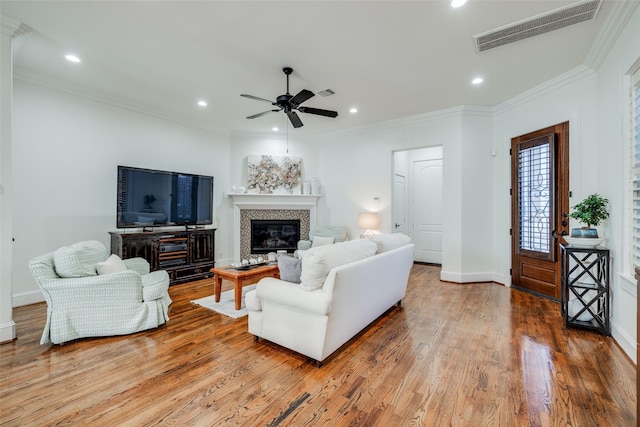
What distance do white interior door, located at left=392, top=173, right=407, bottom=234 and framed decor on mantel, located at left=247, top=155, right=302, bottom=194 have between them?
86.6 inches

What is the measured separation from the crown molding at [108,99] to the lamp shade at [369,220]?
3511 mm

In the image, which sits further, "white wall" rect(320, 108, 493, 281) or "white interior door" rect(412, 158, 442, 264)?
"white interior door" rect(412, 158, 442, 264)

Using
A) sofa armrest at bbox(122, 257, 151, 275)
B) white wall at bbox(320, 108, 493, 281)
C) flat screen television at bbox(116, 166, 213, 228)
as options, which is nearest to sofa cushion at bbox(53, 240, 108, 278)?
sofa armrest at bbox(122, 257, 151, 275)

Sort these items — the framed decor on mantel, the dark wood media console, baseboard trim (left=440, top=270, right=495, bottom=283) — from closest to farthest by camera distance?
the dark wood media console, baseboard trim (left=440, top=270, right=495, bottom=283), the framed decor on mantel

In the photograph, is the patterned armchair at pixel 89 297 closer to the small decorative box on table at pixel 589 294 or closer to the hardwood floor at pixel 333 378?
the hardwood floor at pixel 333 378

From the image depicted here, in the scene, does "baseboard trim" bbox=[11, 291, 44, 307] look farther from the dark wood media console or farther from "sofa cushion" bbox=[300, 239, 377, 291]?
"sofa cushion" bbox=[300, 239, 377, 291]

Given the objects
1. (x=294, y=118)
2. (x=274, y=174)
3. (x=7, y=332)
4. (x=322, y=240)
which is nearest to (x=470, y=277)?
(x=322, y=240)

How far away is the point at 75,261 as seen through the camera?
258cm

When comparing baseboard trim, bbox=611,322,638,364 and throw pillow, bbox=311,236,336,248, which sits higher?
throw pillow, bbox=311,236,336,248

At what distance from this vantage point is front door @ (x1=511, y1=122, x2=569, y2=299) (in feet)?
12.0

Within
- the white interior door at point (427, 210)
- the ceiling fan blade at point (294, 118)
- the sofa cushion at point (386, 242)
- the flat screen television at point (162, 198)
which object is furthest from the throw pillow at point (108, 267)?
the white interior door at point (427, 210)

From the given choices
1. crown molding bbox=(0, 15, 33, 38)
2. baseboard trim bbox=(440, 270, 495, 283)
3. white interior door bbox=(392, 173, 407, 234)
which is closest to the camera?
crown molding bbox=(0, 15, 33, 38)

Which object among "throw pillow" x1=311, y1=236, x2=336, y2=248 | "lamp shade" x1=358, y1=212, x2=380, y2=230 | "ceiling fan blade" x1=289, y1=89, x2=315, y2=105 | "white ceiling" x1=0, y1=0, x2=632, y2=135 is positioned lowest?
"throw pillow" x1=311, y1=236, x2=336, y2=248

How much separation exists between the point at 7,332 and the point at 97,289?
89cm
